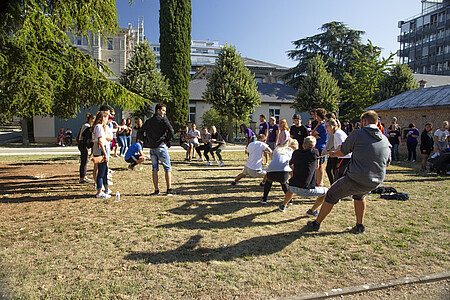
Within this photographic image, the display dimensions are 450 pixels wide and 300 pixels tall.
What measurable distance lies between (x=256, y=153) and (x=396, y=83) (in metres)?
33.2

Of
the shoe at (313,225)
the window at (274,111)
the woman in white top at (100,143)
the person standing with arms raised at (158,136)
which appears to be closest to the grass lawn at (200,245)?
the shoe at (313,225)

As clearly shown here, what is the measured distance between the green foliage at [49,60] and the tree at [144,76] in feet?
63.9

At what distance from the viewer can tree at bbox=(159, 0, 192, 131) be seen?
31062mm

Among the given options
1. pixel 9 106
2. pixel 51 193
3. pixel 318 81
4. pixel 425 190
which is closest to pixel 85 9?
pixel 9 106

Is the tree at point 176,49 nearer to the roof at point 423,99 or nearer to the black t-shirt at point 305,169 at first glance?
the roof at point 423,99

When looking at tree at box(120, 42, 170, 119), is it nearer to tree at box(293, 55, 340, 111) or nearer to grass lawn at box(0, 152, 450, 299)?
tree at box(293, 55, 340, 111)

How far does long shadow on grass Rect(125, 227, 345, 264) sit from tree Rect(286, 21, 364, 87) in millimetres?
42842

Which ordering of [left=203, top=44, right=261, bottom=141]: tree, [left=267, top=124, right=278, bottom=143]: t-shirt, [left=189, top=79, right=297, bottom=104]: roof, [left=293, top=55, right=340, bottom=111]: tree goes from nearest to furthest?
[left=267, top=124, right=278, bottom=143]: t-shirt, [left=203, top=44, right=261, bottom=141]: tree, [left=293, top=55, right=340, bottom=111]: tree, [left=189, top=79, right=297, bottom=104]: roof

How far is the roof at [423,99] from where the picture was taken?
17.4 metres

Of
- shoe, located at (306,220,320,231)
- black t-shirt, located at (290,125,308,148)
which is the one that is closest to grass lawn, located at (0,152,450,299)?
shoe, located at (306,220,320,231)

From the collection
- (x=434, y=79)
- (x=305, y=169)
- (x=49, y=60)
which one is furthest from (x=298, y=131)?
(x=434, y=79)

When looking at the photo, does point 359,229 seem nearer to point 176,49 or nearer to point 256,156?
point 256,156

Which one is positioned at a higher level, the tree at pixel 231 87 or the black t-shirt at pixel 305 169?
the tree at pixel 231 87

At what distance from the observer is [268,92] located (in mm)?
42406
